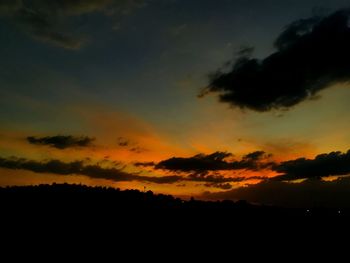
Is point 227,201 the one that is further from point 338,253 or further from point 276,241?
point 338,253

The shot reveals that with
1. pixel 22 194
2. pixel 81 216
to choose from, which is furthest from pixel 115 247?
pixel 22 194

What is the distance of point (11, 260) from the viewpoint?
38594 mm

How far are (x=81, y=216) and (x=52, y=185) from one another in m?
15.6

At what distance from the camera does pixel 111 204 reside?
57.0 meters

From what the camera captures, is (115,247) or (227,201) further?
(227,201)

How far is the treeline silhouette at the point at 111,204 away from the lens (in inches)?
2042

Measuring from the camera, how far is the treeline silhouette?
170ft

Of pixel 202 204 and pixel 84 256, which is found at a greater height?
pixel 202 204

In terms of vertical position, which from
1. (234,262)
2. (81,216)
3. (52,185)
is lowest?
(234,262)

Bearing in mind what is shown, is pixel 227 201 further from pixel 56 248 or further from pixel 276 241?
pixel 56 248

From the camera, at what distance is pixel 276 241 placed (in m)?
51.2

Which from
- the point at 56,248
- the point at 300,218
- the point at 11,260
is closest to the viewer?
the point at 11,260

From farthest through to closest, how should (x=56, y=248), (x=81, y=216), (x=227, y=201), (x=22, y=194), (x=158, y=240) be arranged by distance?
(x=227, y=201) < (x=22, y=194) < (x=81, y=216) < (x=158, y=240) < (x=56, y=248)

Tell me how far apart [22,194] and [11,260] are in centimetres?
1902
